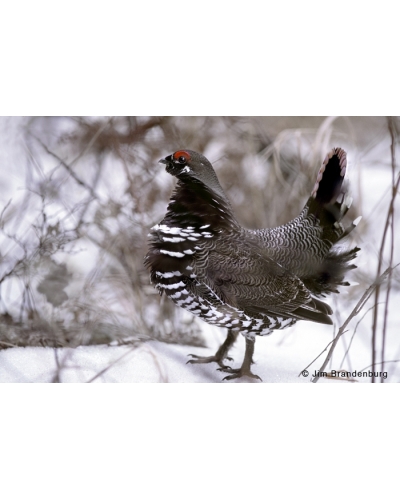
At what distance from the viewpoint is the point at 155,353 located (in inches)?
130

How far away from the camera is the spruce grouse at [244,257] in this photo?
319 centimetres

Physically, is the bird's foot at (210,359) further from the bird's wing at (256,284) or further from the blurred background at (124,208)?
the bird's wing at (256,284)

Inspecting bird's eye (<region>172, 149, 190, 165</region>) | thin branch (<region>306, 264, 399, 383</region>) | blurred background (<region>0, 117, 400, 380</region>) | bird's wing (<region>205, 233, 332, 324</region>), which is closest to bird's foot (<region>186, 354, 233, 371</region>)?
blurred background (<region>0, 117, 400, 380</region>)

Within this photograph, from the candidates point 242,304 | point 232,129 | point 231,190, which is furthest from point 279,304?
point 232,129

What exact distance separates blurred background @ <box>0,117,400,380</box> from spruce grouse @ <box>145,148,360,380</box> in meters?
0.05

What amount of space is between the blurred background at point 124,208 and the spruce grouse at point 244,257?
53mm

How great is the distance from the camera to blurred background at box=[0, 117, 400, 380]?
327cm

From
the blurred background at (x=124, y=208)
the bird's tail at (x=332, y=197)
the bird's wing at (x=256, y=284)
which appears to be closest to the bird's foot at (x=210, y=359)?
the blurred background at (x=124, y=208)

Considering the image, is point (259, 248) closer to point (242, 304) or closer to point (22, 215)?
point (242, 304)

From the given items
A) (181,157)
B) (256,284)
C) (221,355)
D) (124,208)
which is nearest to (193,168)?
(181,157)

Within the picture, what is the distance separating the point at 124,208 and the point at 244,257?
58 centimetres

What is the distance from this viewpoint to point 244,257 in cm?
322

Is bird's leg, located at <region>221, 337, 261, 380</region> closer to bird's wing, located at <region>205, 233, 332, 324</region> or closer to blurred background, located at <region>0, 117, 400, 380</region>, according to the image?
bird's wing, located at <region>205, 233, 332, 324</region>

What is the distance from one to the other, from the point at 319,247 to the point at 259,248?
0.26m
